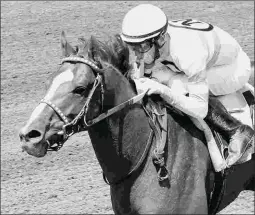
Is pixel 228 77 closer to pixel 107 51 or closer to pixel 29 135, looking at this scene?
pixel 107 51

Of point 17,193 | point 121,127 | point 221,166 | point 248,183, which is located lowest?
point 17,193

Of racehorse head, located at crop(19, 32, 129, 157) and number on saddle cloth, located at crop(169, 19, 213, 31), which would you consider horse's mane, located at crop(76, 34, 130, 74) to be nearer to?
racehorse head, located at crop(19, 32, 129, 157)

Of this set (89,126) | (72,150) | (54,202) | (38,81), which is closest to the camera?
(89,126)

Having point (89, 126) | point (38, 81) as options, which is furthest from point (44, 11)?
point (89, 126)

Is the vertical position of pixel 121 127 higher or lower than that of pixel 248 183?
higher

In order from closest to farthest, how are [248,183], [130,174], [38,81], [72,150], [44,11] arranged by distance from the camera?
[130,174] < [248,183] < [72,150] < [38,81] < [44,11]

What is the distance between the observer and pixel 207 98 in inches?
203

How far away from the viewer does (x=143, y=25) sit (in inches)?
196

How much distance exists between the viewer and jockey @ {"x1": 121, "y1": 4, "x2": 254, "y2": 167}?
5.01 meters

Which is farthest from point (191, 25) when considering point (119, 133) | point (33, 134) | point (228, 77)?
point (33, 134)

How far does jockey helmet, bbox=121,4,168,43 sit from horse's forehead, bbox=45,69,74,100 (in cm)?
49

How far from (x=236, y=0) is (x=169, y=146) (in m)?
8.88

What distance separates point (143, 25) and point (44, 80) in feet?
20.7

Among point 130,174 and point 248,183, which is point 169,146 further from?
point 248,183
